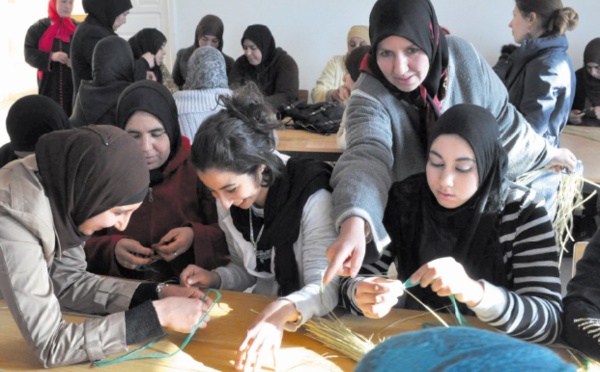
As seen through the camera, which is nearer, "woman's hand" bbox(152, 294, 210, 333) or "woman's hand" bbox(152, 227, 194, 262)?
"woman's hand" bbox(152, 294, 210, 333)

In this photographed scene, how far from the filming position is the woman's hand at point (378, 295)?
4.98 ft

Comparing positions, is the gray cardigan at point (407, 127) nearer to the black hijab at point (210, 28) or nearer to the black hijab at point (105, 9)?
the black hijab at point (105, 9)

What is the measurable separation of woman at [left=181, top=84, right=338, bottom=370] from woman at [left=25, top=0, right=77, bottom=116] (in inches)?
160

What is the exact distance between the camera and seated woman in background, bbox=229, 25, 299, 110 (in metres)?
5.69

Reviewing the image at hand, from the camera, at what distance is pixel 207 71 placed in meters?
3.81

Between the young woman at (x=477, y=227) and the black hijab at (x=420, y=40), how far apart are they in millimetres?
168

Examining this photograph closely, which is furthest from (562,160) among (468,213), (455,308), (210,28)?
(210,28)

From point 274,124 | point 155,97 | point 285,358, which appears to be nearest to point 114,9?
point 155,97

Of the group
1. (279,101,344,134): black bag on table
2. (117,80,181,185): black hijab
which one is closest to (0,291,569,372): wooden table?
(117,80,181,185): black hijab

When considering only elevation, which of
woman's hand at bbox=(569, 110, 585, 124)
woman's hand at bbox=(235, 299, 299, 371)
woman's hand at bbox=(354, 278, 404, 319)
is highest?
woman's hand at bbox=(354, 278, 404, 319)

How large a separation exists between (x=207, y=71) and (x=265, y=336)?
255 centimetres

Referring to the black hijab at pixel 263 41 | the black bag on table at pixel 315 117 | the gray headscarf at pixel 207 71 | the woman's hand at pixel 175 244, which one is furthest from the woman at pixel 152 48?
the woman's hand at pixel 175 244

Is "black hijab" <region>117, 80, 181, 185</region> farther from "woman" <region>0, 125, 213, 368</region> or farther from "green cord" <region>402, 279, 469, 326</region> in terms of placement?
"green cord" <region>402, 279, 469, 326</region>

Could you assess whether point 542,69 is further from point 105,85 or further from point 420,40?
point 105,85
